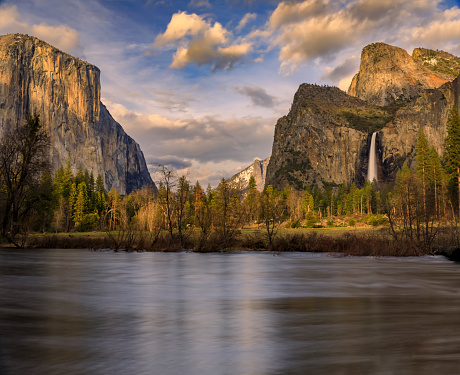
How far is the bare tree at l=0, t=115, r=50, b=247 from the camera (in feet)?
130

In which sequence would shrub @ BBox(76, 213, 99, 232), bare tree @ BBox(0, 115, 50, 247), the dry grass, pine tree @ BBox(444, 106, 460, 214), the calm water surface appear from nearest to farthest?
the calm water surface, the dry grass, bare tree @ BBox(0, 115, 50, 247), pine tree @ BBox(444, 106, 460, 214), shrub @ BBox(76, 213, 99, 232)

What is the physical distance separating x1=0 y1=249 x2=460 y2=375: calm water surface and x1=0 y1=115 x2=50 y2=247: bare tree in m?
24.7

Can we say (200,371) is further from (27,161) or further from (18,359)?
(27,161)

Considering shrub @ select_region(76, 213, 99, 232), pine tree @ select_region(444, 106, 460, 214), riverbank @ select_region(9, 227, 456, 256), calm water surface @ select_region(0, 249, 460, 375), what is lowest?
calm water surface @ select_region(0, 249, 460, 375)

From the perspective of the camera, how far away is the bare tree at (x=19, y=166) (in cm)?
3953

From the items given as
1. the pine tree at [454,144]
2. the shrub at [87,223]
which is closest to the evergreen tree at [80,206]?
the shrub at [87,223]

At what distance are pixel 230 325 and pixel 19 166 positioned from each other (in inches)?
1495

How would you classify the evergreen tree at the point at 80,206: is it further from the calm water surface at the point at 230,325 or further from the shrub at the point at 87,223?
the calm water surface at the point at 230,325

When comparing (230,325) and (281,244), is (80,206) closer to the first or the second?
(281,244)

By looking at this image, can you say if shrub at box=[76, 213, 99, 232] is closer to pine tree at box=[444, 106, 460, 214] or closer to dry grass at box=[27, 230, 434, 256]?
dry grass at box=[27, 230, 434, 256]

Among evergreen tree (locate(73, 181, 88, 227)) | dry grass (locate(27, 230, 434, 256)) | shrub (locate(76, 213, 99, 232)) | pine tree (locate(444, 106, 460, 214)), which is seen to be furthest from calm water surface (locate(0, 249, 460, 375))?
evergreen tree (locate(73, 181, 88, 227))

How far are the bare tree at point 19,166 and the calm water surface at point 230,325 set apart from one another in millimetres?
24660

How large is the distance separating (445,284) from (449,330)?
892cm

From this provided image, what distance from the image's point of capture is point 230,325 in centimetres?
895
